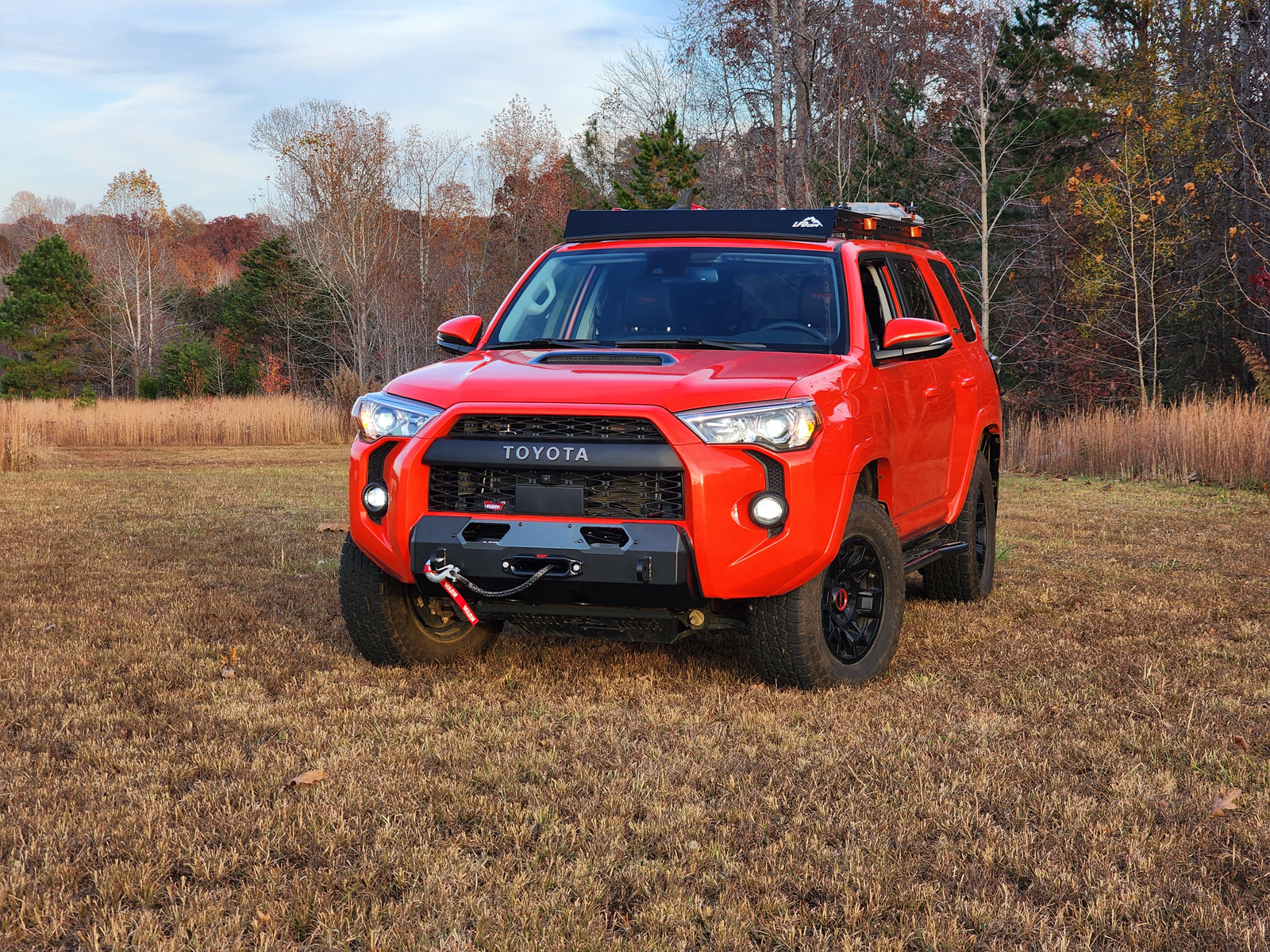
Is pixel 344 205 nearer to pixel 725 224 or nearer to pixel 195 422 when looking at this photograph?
pixel 195 422

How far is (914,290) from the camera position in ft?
22.6

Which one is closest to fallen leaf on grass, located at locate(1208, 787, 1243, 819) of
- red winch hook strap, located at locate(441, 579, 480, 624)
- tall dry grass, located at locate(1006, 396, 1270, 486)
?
red winch hook strap, located at locate(441, 579, 480, 624)

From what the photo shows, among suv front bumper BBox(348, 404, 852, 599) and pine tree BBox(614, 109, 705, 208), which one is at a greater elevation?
pine tree BBox(614, 109, 705, 208)

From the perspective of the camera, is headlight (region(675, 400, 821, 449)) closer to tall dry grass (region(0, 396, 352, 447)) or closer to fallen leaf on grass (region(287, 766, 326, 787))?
fallen leaf on grass (region(287, 766, 326, 787))

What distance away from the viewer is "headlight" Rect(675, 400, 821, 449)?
4.56m

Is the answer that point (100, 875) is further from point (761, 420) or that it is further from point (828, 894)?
point (761, 420)

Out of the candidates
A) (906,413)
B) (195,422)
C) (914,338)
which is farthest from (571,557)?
(195,422)

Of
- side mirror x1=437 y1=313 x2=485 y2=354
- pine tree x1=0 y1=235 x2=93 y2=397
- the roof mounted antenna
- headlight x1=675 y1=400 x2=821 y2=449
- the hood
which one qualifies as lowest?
headlight x1=675 y1=400 x2=821 y2=449

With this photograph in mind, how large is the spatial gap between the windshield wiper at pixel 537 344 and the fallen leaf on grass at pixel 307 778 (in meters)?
2.47

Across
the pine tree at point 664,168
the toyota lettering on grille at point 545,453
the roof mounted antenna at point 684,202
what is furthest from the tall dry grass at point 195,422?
the toyota lettering on grille at point 545,453

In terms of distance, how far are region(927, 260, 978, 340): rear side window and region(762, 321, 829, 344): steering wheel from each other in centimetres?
223

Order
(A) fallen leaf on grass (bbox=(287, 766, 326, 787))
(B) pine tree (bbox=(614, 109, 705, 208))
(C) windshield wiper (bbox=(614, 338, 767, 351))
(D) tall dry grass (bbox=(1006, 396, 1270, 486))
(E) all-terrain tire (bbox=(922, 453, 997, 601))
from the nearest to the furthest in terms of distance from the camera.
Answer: (A) fallen leaf on grass (bbox=(287, 766, 326, 787)), (C) windshield wiper (bbox=(614, 338, 767, 351)), (E) all-terrain tire (bbox=(922, 453, 997, 601)), (D) tall dry grass (bbox=(1006, 396, 1270, 486)), (B) pine tree (bbox=(614, 109, 705, 208))

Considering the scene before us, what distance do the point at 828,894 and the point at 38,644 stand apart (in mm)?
4484

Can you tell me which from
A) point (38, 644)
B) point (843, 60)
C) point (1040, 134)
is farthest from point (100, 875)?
point (843, 60)
